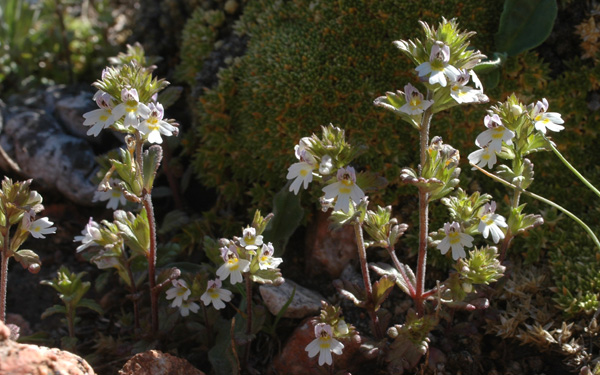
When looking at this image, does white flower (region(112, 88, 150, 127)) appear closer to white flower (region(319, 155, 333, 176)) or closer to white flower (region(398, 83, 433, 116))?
white flower (region(319, 155, 333, 176))

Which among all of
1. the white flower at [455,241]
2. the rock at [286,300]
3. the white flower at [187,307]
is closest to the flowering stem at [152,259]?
the white flower at [187,307]

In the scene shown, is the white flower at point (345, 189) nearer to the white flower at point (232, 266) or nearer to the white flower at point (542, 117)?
the white flower at point (232, 266)

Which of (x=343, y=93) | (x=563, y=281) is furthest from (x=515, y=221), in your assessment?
(x=343, y=93)

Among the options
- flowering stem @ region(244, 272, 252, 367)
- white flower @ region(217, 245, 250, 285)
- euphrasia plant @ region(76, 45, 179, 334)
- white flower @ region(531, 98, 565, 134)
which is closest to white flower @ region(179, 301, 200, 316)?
euphrasia plant @ region(76, 45, 179, 334)

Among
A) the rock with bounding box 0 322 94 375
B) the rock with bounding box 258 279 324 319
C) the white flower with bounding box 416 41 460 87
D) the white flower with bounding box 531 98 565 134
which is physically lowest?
the rock with bounding box 258 279 324 319

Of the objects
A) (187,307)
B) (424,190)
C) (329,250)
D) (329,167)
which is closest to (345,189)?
(329,167)

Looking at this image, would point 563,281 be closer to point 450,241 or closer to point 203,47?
point 450,241
